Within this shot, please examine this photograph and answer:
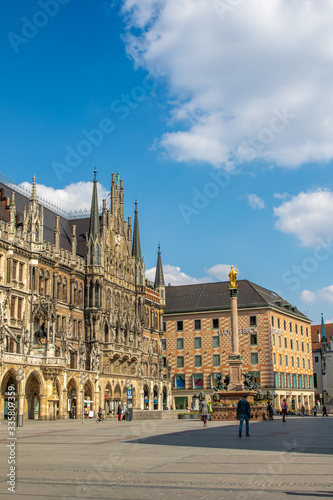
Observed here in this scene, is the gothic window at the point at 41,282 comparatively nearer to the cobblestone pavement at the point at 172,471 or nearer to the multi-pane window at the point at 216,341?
the cobblestone pavement at the point at 172,471

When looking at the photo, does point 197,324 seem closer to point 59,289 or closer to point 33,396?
point 59,289

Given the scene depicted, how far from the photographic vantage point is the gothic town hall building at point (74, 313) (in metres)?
54.4

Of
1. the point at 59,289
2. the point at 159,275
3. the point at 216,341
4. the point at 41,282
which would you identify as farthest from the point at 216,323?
the point at 41,282

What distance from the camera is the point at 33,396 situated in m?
55.8

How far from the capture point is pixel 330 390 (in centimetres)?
11894

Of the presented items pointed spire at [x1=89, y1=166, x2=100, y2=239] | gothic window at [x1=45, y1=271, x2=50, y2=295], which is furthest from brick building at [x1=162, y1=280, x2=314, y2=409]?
gothic window at [x1=45, y1=271, x2=50, y2=295]

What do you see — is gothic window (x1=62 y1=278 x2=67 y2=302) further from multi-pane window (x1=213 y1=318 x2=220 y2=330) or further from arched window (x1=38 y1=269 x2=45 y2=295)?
multi-pane window (x1=213 y1=318 x2=220 y2=330)

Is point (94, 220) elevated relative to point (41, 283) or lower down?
elevated

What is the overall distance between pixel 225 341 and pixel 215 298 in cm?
759

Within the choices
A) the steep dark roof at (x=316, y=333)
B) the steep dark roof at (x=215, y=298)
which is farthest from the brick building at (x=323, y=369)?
the steep dark roof at (x=215, y=298)

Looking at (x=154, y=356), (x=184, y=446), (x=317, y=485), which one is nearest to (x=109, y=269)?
(x=154, y=356)

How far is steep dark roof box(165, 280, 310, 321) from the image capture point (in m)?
94.6

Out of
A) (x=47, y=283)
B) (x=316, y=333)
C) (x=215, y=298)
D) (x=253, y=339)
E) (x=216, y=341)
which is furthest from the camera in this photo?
(x=316, y=333)

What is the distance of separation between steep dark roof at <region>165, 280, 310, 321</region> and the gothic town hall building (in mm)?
7602
